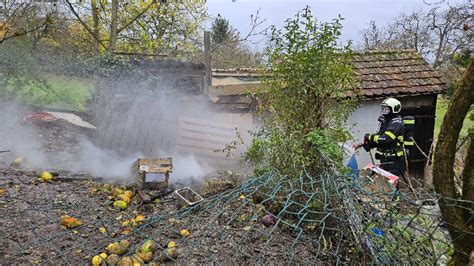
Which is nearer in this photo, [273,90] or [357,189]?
[357,189]

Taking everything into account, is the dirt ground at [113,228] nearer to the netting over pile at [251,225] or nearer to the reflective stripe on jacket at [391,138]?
the netting over pile at [251,225]

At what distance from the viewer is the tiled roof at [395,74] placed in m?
9.55

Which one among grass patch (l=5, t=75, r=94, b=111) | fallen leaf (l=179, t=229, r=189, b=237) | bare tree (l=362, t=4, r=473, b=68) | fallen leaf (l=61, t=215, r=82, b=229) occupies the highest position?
bare tree (l=362, t=4, r=473, b=68)

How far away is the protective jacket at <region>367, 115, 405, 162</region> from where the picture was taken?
6656 mm

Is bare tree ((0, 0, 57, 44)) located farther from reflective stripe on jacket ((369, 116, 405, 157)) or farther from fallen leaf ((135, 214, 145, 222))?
reflective stripe on jacket ((369, 116, 405, 157))

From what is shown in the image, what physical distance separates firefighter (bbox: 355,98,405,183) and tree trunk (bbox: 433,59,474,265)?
4.33 meters

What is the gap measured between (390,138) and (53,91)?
8.94m

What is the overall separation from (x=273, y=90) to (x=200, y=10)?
13.8 meters

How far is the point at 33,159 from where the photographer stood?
7.87 m

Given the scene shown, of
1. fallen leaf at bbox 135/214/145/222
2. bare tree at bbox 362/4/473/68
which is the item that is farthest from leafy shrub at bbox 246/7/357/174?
bare tree at bbox 362/4/473/68

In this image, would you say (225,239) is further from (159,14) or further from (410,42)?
(410,42)

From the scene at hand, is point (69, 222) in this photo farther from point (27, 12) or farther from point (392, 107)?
point (27, 12)

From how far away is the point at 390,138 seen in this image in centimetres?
663

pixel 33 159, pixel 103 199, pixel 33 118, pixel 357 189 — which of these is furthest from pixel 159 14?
pixel 357 189
